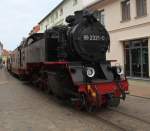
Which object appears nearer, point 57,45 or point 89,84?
point 89,84

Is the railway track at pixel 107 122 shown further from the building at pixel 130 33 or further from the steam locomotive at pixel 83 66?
the building at pixel 130 33

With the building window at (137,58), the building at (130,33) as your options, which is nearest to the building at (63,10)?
the building at (130,33)

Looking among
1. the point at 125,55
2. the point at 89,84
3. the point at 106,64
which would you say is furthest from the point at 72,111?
the point at 125,55

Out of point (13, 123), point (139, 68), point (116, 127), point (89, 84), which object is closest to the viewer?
point (116, 127)

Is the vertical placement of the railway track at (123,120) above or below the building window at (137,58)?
below

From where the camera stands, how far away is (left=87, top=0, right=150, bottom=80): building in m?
20.2

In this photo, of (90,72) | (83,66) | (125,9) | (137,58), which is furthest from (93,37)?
(125,9)

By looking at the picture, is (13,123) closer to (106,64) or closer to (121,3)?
(106,64)

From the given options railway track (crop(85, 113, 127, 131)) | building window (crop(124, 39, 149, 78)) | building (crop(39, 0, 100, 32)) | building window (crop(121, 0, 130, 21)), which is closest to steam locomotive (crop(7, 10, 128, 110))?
railway track (crop(85, 113, 127, 131))

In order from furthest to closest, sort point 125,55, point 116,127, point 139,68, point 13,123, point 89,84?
point 125,55, point 139,68, point 89,84, point 13,123, point 116,127

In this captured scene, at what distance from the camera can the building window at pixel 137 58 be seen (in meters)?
20.5

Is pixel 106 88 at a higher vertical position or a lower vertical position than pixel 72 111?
higher

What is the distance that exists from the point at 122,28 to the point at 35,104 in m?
12.5

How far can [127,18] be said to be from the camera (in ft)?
72.4
